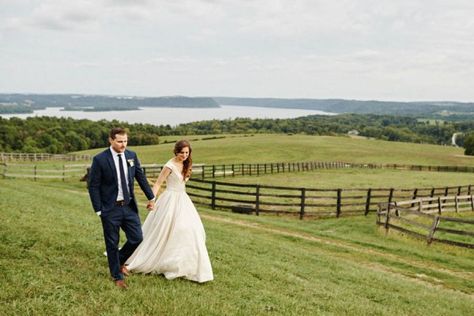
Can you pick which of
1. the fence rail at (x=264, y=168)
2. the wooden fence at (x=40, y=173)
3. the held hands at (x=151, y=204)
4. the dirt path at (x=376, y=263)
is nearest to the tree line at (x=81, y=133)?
the fence rail at (x=264, y=168)

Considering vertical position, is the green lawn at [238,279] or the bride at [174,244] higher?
the bride at [174,244]

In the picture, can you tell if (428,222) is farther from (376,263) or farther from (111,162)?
(111,162)

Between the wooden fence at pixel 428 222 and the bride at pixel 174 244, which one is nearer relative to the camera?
the bride at pixel 174 244

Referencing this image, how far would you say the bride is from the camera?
6758mm

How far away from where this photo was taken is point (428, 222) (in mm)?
20328

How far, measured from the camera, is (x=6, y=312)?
193 inches

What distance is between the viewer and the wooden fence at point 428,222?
595 inches

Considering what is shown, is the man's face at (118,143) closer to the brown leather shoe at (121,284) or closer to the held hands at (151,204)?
the held hands at (151,204)

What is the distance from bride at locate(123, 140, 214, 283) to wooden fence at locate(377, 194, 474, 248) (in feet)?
35.7

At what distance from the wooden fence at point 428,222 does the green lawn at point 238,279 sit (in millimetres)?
716

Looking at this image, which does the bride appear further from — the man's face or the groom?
the man's face

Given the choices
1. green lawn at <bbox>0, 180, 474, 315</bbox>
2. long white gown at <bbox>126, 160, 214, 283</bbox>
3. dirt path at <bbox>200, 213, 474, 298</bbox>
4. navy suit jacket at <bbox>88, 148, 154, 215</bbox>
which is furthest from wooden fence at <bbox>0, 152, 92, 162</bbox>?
navy suit jacket at <bbox>88, 148, 154, 215</bbox>

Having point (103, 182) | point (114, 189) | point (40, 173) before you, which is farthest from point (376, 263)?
point (40, 173)

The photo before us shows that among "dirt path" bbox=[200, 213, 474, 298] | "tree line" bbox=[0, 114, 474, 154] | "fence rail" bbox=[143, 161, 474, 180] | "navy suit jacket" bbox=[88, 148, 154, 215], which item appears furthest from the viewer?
"tree line" bbox=[0, 114, 474, 154]
